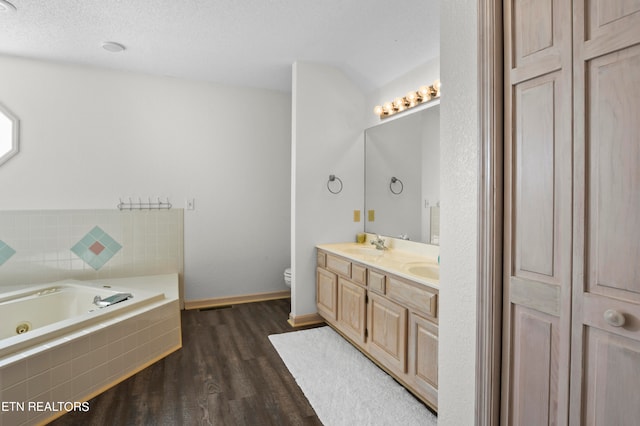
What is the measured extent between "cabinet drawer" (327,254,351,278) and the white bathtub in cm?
145

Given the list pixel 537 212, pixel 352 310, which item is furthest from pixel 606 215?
pixel 352 310

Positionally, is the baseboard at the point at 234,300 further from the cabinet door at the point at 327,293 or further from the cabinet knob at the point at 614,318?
the cabinet knob at the point at 614,318

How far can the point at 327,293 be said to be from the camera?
10.6ft

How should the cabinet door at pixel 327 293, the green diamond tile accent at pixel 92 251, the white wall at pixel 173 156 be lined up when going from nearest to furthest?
the cabinet door at pixel 327 293 < the white wall at pixel 173 156 < the green diamond tile accent at pixel 92 251

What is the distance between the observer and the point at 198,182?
3.94 m

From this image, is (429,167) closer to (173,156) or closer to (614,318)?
(614,318)

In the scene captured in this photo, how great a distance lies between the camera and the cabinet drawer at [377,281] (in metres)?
2.39

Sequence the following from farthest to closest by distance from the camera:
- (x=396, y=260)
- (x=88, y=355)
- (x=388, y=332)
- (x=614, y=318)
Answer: (x=396, y=260)
(x=388, y=332)
(x=88, y=355)
(x=614, y=318)

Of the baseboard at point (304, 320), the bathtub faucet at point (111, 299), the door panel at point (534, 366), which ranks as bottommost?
the baseboard at point (304, 320)

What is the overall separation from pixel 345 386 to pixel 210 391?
862mm

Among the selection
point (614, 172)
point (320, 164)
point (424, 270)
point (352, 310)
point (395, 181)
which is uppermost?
point (320, 164)

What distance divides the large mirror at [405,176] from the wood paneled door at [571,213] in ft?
5.07

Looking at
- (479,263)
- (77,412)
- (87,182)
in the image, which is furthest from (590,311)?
(87,182)

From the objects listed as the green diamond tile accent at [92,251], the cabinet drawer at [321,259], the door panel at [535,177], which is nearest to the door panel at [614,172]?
the door panel at [535,177]
